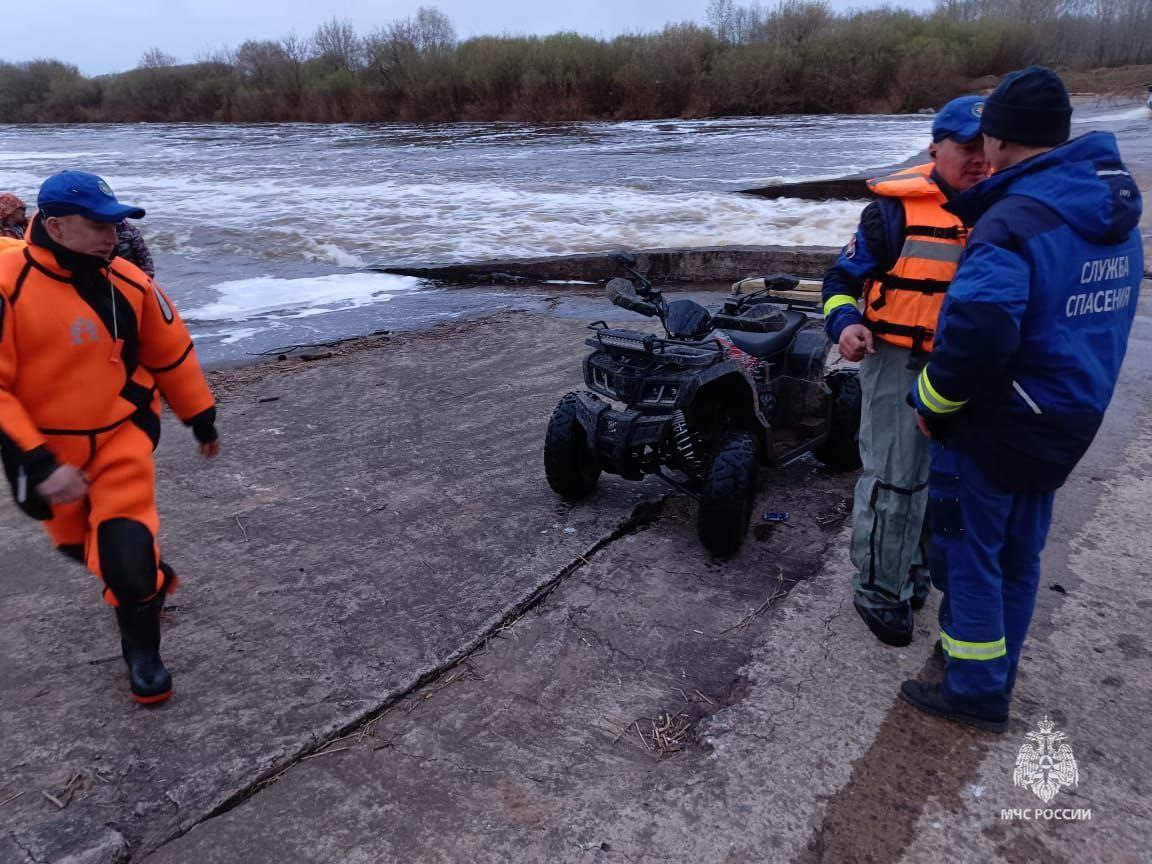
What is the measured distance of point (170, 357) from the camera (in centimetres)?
322

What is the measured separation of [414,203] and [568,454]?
1419cm

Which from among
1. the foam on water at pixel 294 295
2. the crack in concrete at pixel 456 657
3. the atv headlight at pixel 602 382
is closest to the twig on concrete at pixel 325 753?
the crack in concrete at pixel 456 657

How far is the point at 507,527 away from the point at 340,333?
4897mm

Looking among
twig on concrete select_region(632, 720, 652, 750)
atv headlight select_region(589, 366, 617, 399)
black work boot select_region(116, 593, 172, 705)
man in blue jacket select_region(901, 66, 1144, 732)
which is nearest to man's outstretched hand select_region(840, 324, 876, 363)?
man in blue jacket select_region(901, 66, 1144, 732)

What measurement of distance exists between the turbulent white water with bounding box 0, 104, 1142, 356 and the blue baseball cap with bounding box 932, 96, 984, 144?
22.0ft

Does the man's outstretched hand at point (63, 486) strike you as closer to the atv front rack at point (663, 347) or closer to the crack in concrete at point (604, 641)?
the crack in concrete at point (604, 641)

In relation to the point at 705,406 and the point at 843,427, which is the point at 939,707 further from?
the point at 843,427


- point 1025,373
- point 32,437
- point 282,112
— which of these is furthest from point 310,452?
point 282,112

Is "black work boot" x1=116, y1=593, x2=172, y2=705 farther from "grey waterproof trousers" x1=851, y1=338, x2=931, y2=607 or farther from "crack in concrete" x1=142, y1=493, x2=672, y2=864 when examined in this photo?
"grey waterproof trousers" x1=851, y1=338, x2=931, y2=607

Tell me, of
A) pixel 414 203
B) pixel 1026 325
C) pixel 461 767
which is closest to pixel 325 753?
pixel 461 767

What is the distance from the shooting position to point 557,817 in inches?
102

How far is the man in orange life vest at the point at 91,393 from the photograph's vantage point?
2750 mm

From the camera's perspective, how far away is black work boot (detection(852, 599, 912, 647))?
331 cm

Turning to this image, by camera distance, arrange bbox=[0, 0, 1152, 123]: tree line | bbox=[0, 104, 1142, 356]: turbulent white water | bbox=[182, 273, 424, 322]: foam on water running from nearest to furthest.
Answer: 1. bbox=[182, 273, 424, 322]: foam on water
2. bbox=[0, 104, 1142, 356]: turbulent white water
3. bbox=[0, 0, 1152, 123]: tree line
